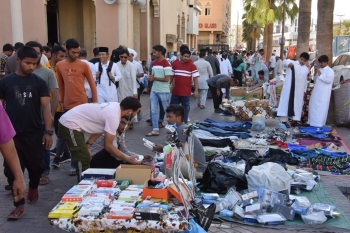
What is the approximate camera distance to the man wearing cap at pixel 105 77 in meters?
7.49

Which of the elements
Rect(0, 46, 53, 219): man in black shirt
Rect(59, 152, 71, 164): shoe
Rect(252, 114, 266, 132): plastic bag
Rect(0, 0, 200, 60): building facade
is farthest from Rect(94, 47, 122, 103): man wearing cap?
Rect(0, 0, 200, 60): building facade

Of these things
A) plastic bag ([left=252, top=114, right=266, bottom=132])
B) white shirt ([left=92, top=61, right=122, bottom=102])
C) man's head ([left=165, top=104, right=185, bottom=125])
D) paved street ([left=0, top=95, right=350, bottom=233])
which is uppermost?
white shirt ([left=92, top=61, right=122, bottom=102])

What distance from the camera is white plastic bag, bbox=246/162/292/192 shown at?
4.99 meters

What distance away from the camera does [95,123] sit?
14.7 ft

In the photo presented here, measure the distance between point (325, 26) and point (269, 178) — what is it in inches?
288

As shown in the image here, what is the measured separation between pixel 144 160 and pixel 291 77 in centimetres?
619

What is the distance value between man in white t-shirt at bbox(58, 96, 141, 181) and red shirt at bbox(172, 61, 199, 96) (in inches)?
164

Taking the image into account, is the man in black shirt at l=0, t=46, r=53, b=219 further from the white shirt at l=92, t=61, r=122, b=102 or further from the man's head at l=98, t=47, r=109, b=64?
the man's head at l=98, t=47, r=109, b=64

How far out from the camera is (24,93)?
4.27 metres

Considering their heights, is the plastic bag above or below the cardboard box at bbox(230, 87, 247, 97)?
below

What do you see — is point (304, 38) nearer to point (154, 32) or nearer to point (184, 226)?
point (154, 32)

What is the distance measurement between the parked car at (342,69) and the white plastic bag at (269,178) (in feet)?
35.2

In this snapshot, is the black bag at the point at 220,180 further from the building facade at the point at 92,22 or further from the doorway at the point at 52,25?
the doorway at the point at 52,25

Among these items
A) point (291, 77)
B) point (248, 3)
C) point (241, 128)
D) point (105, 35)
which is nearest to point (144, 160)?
point (241, 128)
